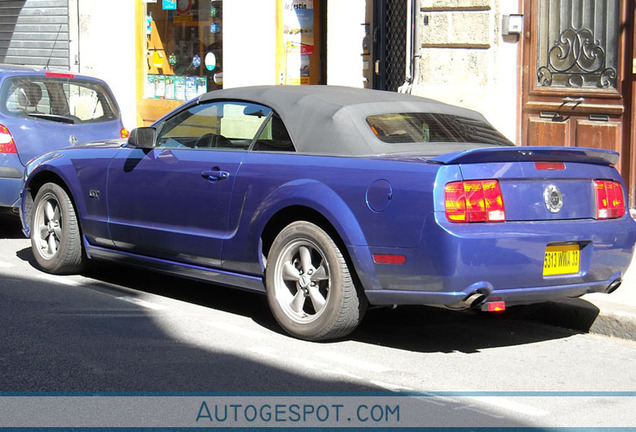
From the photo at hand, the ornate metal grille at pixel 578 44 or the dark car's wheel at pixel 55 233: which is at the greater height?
the ornate metal grille at pixel 578 44

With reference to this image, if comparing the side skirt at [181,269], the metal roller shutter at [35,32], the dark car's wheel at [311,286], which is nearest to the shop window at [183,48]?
the metal roller shutter at [35,32]

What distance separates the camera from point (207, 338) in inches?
262

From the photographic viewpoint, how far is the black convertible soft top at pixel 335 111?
665 centimetres

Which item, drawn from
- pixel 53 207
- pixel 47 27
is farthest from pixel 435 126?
pixel 47 27

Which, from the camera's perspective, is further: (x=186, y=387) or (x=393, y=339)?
(x=393, y=339)

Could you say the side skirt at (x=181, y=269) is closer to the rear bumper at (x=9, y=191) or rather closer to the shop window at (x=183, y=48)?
the rear bumper at (x=9, y=191)

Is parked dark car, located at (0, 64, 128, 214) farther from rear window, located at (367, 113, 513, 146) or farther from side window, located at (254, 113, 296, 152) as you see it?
rear window, located at (367, 113, 513, 146)

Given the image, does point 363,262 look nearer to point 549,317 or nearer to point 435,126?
point 435,126

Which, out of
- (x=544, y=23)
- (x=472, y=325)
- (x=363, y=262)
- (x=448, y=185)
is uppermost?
(x=544, y=23)

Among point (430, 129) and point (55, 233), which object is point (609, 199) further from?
point (55, 233)

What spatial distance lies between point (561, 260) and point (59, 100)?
6413mm

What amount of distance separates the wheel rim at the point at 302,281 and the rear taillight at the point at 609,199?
5.53ft

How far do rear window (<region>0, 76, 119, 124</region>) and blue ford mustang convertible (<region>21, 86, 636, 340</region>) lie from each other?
271cm

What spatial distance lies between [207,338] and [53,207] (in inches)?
102
